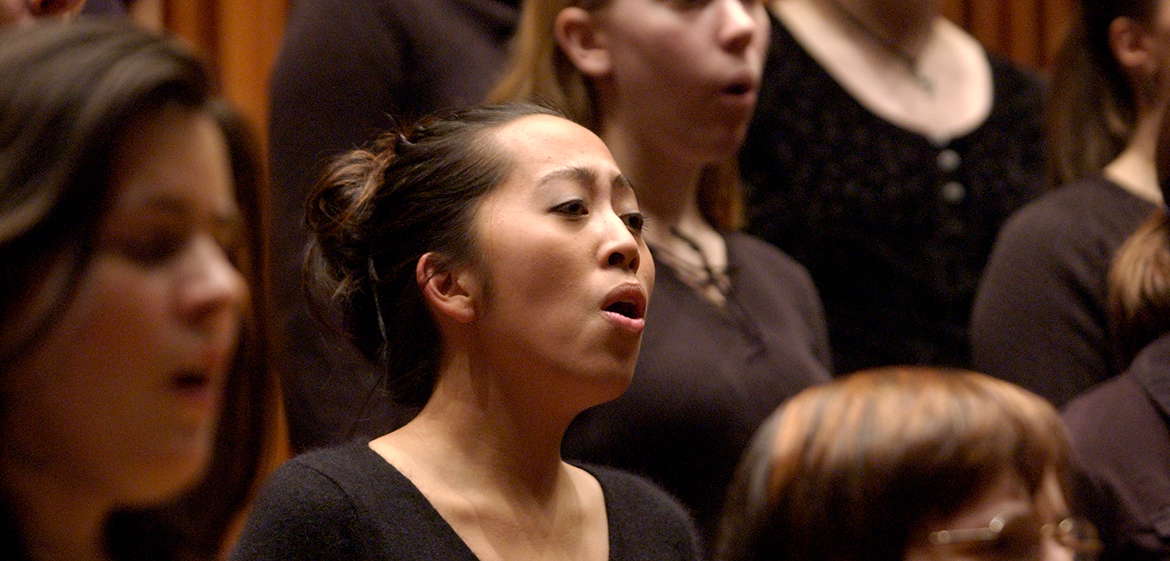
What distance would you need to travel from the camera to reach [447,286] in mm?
1424

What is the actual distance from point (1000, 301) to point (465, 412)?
3.47ft

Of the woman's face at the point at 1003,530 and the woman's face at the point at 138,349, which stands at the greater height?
the woman's face at the point at 138,349

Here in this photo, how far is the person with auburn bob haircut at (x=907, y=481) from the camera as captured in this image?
3.85ft

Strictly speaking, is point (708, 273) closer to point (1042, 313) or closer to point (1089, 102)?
point (1042, 313)

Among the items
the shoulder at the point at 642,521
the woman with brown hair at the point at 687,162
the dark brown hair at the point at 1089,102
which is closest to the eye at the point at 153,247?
the shoulder at the point at 642,521

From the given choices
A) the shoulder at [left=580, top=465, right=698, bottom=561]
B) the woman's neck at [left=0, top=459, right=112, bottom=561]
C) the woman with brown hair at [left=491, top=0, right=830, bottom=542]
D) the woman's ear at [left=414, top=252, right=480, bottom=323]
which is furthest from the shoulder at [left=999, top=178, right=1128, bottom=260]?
the woman's neck at [left=0, top=459, right=112, bottom=561]

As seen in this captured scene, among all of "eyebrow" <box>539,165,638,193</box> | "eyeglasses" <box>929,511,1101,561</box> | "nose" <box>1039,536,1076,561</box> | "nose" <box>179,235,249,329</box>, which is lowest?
"nose" <box>1039,536,1076,561</box>

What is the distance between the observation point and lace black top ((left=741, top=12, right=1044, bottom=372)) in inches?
94.1

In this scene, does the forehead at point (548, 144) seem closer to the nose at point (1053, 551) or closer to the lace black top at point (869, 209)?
the nose at point (1053, 551)

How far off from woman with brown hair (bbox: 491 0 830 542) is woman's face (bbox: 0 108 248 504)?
0.91 meters

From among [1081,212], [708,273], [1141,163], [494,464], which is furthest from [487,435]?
[1141,163]

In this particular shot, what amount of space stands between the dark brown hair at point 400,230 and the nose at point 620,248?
12cm

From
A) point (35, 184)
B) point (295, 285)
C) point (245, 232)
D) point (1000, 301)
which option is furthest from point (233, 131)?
point (1000, 301)

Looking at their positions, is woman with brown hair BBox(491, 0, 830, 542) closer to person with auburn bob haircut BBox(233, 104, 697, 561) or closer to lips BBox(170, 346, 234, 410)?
person with auburn bob haircut BBox(233, 104, 697, 561)
